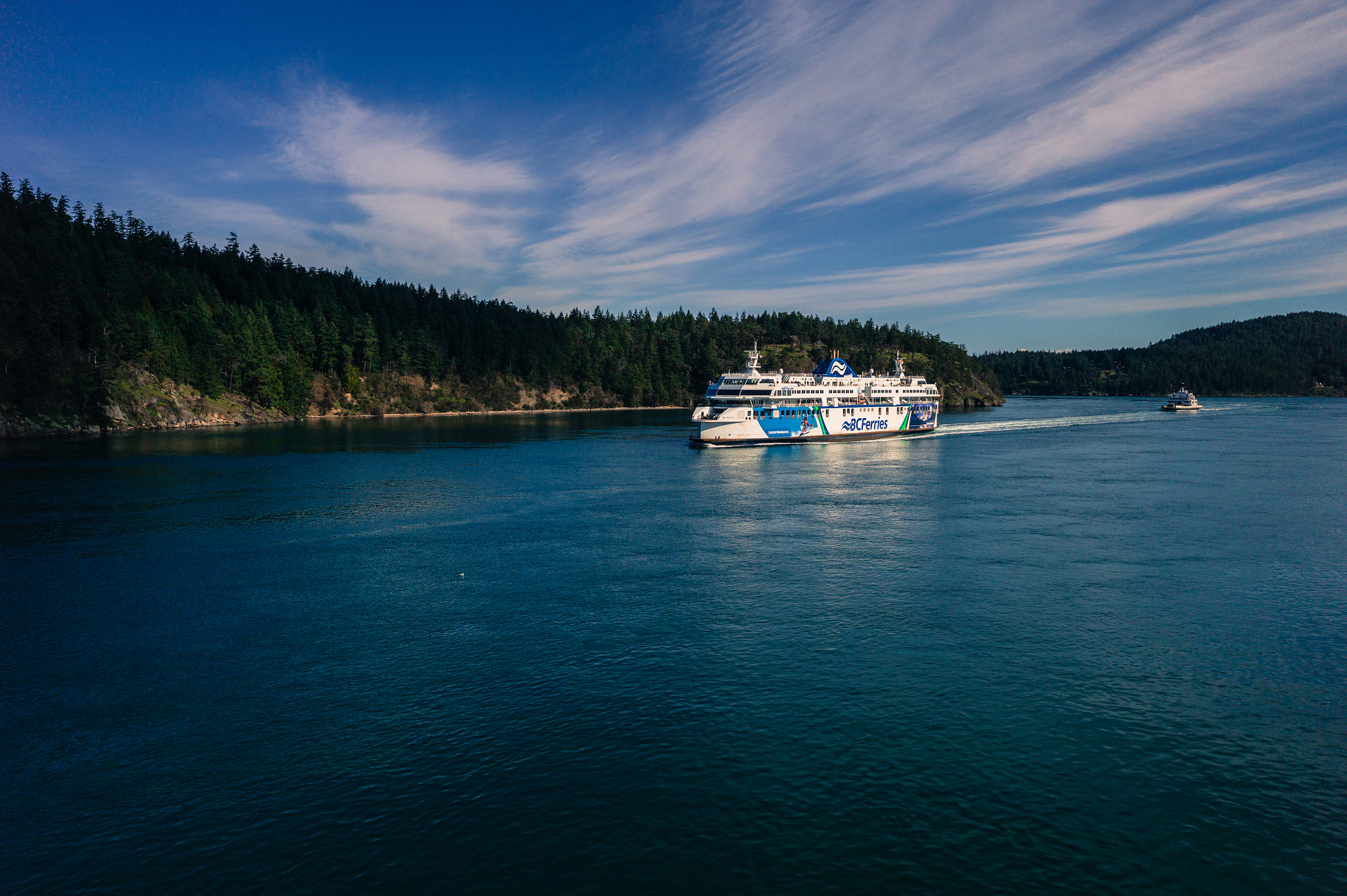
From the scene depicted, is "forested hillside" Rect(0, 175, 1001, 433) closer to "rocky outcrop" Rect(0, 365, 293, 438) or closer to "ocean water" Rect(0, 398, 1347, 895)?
"rocky outcrop" Rect(0, 365, 293, 438)

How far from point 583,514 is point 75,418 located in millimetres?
111117

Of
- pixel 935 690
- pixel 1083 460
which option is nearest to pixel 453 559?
pixel 935 690

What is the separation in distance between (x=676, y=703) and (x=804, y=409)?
95319 mm

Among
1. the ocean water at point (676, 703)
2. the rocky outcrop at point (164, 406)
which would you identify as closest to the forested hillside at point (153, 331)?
the rocky outcrop at point (164, 406)

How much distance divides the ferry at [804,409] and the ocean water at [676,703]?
55093 mm

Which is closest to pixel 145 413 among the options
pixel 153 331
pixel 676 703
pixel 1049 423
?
pixel 153 331

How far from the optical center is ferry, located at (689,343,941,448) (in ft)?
357

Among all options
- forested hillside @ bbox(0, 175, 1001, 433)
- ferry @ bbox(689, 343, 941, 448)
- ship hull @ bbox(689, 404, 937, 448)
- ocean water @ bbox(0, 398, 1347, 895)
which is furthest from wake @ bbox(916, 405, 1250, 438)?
forested hillside @ bbox(0, 175, 1001, 433)

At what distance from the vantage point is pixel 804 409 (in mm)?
114875

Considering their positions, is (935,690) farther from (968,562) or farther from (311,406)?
(311,406)

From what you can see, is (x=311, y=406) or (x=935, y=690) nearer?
(x=935, y=690)

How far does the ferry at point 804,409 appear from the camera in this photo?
109 m

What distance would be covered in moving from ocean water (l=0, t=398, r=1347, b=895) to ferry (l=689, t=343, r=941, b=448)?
55.1 meters

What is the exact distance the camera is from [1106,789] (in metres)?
18.4
